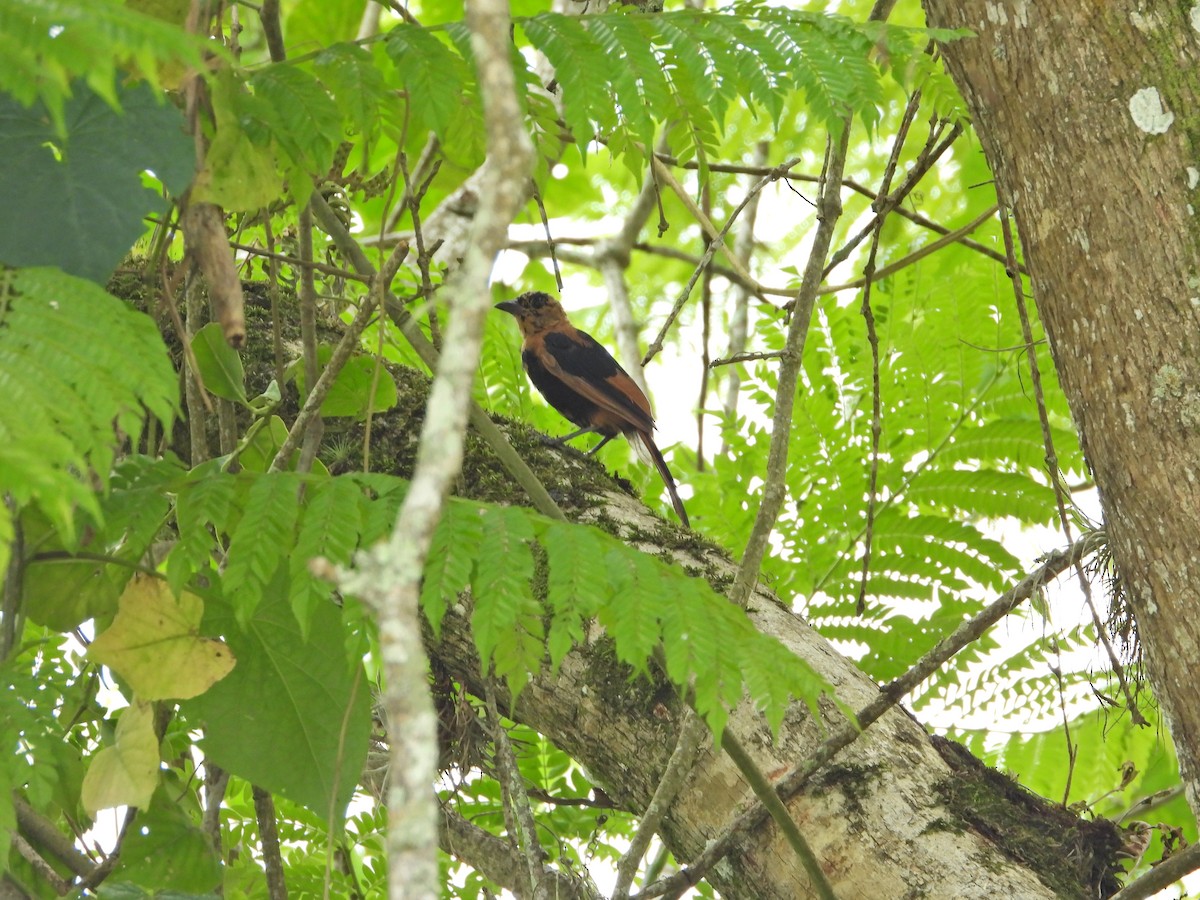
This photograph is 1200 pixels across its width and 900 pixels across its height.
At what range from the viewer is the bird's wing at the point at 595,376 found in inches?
224

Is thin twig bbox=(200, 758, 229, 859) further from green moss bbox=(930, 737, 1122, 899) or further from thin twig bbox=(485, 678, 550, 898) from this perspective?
green moss bbox=(930, 737, 1122, 899)

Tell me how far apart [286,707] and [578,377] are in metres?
3.93

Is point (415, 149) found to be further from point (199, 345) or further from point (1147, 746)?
point (1147, 746)

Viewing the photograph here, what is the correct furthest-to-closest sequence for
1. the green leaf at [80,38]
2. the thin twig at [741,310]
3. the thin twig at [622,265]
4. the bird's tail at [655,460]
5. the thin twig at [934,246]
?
the thin twig at [622,265]
the thin twig at [741,310]
the bird's tail at [655,460]
the thin twig at [934,246]
the green leaf at [80,38]

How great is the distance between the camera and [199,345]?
7.63 ft

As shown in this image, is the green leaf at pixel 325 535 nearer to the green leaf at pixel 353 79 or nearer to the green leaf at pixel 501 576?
the green leaf at pixel 501 576

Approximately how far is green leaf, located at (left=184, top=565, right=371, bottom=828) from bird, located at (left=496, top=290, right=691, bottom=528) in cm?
296

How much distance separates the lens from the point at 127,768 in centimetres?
218

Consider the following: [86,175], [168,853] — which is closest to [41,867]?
[168,853]

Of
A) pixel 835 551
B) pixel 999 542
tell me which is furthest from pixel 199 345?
pixel 999 542

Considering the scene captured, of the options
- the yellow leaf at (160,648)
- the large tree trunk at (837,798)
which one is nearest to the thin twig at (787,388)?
the large tree trunk at (837,798)

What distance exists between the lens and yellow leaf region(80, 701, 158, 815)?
2.15m

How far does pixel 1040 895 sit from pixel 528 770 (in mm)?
1799

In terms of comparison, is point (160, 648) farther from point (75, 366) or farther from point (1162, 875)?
point (1162, 875)
